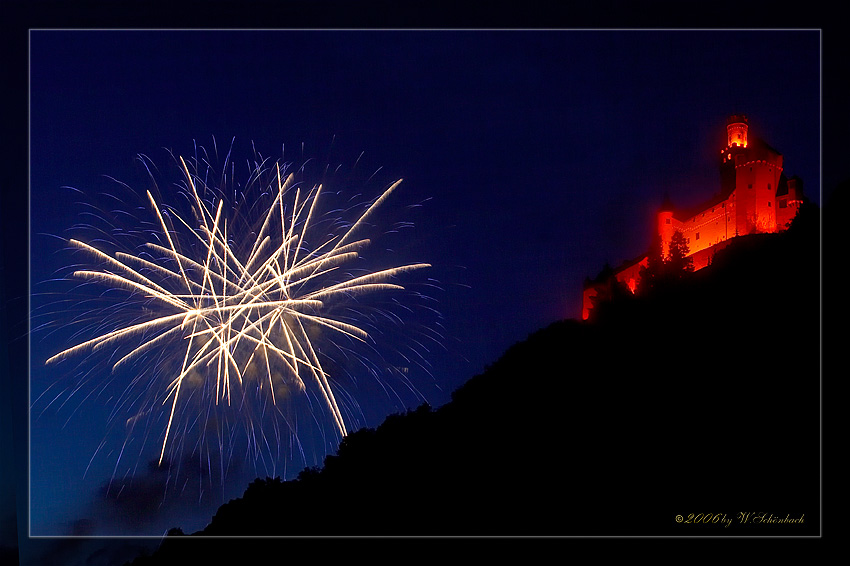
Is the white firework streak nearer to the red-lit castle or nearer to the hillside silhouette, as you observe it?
the hillside silhouette

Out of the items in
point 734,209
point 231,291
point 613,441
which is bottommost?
point 613,441

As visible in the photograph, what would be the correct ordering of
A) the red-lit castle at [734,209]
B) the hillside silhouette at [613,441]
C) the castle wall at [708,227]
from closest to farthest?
the hillside silhouette at [613,441] < the red-lit castle at [734,209] < the castle wall at [708,227]

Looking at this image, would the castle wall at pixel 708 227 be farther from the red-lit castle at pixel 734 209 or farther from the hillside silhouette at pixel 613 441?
the hillside silhouette at pixel 613 441

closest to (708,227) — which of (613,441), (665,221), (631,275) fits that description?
(631,275)

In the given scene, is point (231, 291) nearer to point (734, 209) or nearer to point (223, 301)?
point (223, 301)

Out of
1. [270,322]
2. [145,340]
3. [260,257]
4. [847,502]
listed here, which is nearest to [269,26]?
[260,257]

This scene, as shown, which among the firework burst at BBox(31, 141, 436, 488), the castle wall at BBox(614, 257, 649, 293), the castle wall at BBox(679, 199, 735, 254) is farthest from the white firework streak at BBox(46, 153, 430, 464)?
the castle wall at BBox(679, 199, 735, 254)

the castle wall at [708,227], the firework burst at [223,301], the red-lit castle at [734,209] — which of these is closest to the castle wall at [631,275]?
the red-lit castle at [734,209]
